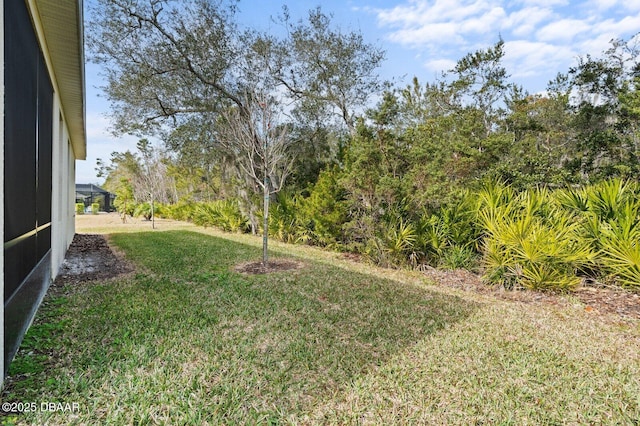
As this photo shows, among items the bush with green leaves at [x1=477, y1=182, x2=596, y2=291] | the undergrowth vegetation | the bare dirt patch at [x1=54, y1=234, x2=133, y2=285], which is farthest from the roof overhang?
the bush with green leaves at [x1=477, y1=182, x2=596, y2=291]

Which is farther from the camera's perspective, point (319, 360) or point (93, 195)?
point (93, 195)

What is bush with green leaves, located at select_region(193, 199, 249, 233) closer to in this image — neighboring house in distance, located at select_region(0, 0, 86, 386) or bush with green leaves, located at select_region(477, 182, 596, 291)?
neighboring house in distance, located at select_region(0, 0, 86, 386)

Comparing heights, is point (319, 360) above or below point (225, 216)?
below

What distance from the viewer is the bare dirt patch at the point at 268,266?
659 centimetres

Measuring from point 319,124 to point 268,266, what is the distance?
291 inches

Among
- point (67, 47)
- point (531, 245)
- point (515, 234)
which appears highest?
point (67, 47)

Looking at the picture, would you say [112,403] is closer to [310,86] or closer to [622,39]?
[310,86]

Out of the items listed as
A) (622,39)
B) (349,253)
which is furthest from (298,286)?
(622,39)

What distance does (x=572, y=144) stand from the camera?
14805mm

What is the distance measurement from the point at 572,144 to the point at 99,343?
60.2ft

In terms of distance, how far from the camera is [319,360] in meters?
2.92

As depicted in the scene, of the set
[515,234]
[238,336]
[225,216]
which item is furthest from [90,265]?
[515,234]

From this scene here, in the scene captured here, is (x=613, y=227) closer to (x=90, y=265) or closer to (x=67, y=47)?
(x=67, y=47)

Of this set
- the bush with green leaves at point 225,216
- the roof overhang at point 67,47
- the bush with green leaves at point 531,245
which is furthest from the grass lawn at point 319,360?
the bush with green leaves at point 225,216
